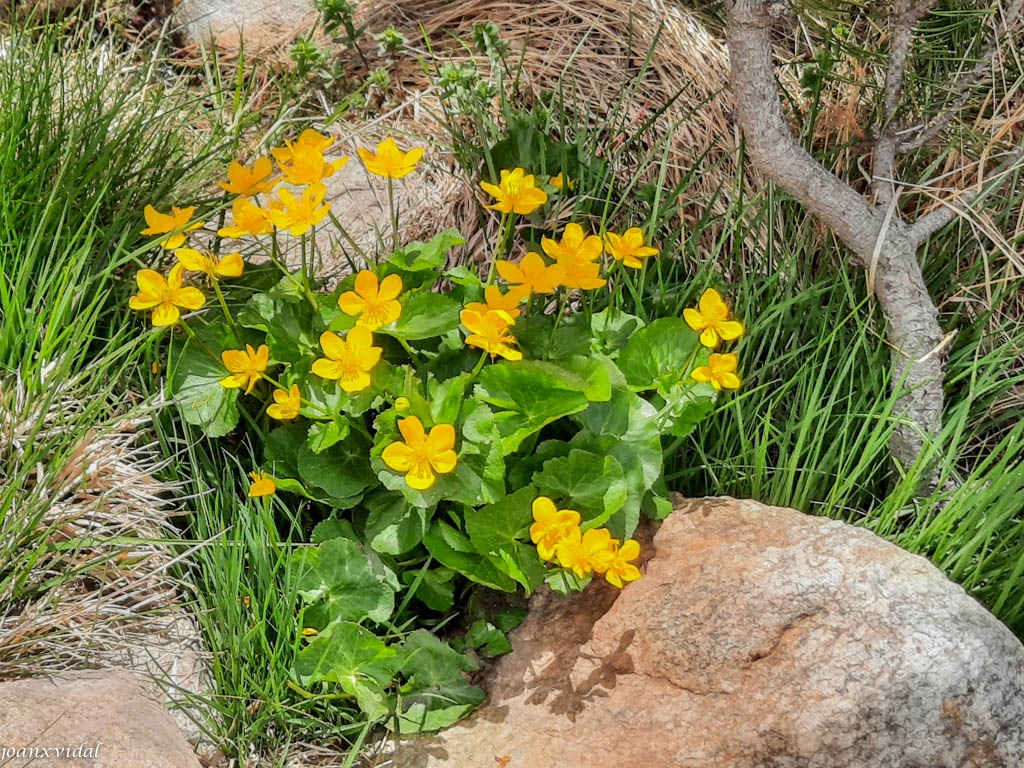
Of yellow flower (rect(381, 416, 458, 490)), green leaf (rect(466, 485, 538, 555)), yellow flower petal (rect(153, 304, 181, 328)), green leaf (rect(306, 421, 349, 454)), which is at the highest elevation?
yellow flower petal (rect(153, 304, 181, 328))

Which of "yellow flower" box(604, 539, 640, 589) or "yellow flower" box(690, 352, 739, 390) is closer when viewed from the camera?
"yellow flower" box(604, 539, 640, 589)

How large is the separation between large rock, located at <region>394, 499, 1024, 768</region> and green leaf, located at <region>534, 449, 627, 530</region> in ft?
0.71

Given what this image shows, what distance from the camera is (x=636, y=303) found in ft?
7.02

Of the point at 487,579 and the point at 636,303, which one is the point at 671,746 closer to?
the point at 487,579

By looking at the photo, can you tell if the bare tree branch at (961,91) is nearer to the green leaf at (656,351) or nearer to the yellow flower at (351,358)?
the green leaf at (656,351)

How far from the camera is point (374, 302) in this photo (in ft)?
5.83

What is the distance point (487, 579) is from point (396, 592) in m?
0.25

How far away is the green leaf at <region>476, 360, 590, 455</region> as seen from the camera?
70.1 inches

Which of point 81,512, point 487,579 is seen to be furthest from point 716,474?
point 81,512

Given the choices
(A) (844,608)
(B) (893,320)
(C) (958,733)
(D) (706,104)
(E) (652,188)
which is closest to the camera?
(C) (958,733)

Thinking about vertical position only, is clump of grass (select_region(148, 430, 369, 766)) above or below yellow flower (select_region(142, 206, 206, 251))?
below

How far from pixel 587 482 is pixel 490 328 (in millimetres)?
350

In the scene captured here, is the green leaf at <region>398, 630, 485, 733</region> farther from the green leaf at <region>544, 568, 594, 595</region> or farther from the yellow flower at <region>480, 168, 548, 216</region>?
the yellow flower at <region>480, 168, 548, 216</region>

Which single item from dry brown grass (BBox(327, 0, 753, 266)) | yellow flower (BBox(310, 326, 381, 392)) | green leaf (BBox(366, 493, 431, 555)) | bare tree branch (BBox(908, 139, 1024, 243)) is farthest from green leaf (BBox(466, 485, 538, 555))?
bare tree branch (BBox(908, 139, 1024, 243))
